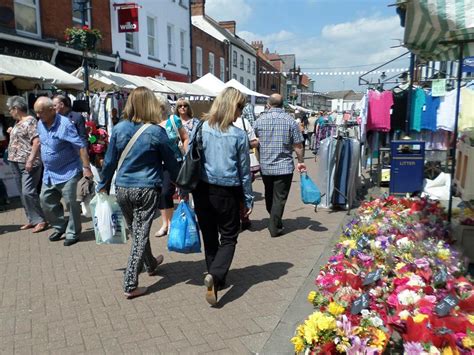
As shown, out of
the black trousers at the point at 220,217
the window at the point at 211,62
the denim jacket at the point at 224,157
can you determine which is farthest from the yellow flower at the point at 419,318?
the window at the point at 211,62

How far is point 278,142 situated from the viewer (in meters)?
5.36

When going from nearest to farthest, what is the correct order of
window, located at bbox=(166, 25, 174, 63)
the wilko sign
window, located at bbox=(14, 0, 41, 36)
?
window, located at bbox=(14, 0, 41, 36), the wilko sign, window, located at bbox=(166, 25, 174, 63)

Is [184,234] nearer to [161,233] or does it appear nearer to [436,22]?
[161,233]

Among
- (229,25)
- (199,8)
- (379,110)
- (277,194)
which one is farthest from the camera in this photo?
(229,25)

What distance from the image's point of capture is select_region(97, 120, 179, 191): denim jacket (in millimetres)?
3574

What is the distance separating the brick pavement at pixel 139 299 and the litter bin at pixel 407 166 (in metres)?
2.70

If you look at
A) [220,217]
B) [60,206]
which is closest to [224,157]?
[220,217]

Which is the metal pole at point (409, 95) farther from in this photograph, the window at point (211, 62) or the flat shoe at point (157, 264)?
the window at point (211, 62)

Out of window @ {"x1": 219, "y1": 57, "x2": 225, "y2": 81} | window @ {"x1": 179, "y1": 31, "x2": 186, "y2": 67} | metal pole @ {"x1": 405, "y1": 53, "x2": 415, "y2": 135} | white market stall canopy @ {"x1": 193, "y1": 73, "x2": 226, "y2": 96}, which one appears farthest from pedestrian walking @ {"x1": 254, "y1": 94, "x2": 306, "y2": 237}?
window @ {"x1": 219, "y1": 57, "x2": 225, "y2": 81}

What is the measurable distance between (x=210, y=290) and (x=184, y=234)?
58cm

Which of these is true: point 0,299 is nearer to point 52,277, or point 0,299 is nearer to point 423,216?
point 52,277

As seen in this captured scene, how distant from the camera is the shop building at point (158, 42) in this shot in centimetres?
1583

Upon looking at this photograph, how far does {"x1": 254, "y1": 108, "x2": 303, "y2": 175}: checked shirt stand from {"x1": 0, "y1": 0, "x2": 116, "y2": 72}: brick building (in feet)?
25.7

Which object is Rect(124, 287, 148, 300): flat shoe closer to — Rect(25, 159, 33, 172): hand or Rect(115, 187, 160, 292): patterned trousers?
Rect(115, 187, 160, 292): patterned trousers
